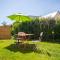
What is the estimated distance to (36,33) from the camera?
22.3m

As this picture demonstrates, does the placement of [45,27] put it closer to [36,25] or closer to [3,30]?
[36,25]

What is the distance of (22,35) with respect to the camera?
14633 mm

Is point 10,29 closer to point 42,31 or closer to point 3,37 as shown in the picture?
point 3,37

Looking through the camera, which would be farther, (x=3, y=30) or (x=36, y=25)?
(x=3, y=30)

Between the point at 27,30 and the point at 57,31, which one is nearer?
the point at 57,31

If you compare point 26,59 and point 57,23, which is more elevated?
point 57,23

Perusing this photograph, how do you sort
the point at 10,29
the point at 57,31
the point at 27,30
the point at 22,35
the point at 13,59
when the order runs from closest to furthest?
the point at 13,59, the point at 22,35, the point at 57,31, the point at 27,30, the point at 10,29

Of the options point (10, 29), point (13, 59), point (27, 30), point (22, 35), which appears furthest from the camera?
point (10, 29)

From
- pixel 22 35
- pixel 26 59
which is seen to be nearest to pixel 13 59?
pixel 26 59

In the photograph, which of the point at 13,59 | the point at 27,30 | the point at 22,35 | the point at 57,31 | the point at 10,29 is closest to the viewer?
the point at 13,59

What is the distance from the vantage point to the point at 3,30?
24141 millimetres

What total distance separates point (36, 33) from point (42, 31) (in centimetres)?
73

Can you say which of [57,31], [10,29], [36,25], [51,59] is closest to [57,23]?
[57,31]

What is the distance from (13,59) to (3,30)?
15472 mm
